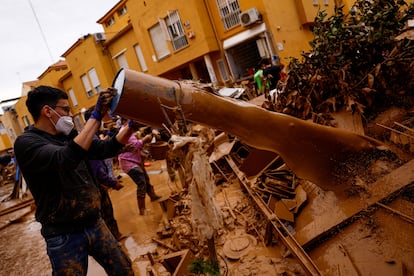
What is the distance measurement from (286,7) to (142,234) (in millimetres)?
15919

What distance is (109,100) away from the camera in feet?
6.34

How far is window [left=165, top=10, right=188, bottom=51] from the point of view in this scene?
17781 mm

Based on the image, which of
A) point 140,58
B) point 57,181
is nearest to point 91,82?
point 140,58

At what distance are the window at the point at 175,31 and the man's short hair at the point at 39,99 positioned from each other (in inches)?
662

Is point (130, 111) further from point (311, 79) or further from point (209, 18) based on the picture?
point (209, 18)

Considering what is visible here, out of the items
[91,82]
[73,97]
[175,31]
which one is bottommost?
[73,97]

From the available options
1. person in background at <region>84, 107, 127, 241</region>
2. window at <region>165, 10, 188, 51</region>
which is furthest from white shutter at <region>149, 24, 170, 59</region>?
person in background at <region>84, 107, 127, 241</region>

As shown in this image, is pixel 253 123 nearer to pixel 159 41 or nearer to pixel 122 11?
pixel 159 41

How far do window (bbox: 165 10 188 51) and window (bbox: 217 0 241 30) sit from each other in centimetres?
286

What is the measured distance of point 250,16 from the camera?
47.2 ft

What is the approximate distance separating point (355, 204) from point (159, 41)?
1915 cm

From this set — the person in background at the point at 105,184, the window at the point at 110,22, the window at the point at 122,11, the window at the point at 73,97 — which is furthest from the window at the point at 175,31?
the window at the point at 73,97

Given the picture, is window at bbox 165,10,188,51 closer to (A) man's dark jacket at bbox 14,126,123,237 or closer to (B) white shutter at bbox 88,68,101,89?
(B) white shutter at bbox 88,68,101,89

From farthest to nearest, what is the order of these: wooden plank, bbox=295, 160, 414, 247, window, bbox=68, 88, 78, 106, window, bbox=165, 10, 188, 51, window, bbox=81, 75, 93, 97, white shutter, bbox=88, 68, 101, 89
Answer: window, bbox=68, 88, 78, 106, window, bbox=81, 75, 93, 97, white shutter, bbox=88, 68, 101, 89, window, bbox=165, 10, 188, 51, wooden plank, bbox=295, 160, 414, 247
